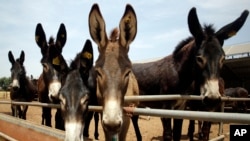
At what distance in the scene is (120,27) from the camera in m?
2.73

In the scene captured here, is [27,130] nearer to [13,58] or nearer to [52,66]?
[52,66]

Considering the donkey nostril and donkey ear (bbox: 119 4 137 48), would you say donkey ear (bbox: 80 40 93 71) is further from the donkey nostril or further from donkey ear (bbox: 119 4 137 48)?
the donkey nostril

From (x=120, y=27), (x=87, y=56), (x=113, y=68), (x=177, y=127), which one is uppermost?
(x=120, y=27)

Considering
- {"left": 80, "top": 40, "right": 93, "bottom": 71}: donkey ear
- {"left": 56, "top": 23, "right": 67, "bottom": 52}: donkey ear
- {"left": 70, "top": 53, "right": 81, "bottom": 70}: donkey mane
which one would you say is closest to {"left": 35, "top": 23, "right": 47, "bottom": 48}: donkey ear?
{"left": 56, "top": 23, "right": 67, "bottom": 52}: donkey ear

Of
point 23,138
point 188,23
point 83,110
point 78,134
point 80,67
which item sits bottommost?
point 23,138

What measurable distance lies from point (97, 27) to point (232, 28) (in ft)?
7.56

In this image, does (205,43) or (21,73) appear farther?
(21,73)

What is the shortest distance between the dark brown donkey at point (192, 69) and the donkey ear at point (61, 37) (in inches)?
79.9

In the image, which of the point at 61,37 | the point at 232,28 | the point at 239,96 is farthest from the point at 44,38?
the point at 239,96

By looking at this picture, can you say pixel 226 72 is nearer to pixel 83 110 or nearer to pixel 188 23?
pixel 188 23

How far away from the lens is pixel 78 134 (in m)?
2.66

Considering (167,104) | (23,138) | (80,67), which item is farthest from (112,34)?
(23,138)

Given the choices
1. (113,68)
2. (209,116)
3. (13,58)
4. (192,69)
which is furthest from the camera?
(13,58)

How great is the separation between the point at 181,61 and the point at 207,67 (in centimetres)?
110
